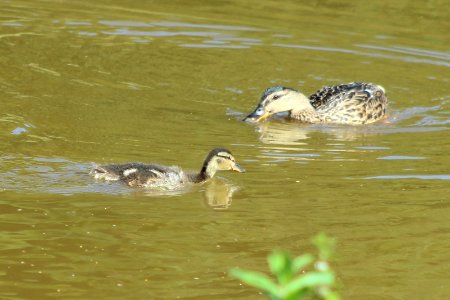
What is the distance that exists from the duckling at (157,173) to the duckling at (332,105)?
9.61 ft

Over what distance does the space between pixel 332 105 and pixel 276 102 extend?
73cm

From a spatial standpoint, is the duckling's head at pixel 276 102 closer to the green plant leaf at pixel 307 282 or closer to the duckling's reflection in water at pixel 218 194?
the duckling's reflection in water at pixel 218 194

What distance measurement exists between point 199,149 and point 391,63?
16.8 ft

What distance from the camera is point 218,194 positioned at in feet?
25.6

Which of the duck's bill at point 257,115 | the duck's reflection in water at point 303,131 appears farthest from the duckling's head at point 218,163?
the duck's bill at point 257,115

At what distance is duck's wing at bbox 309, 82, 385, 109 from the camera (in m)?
11.2

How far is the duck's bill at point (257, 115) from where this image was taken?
10.6 metres

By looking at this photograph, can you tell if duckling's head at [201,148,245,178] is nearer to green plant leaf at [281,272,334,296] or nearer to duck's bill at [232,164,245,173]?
duck's bill at [232,164,245,173]

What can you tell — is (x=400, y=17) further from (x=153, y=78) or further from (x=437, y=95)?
(x=153, y=78)

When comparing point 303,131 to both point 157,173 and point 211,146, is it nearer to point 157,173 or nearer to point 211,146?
point 211,146

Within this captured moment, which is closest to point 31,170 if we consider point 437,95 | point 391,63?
point 437,95

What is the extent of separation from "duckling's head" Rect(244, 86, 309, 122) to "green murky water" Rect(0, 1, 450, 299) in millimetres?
209

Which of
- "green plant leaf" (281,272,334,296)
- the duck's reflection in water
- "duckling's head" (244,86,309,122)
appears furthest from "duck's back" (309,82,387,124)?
"green plant leaf" (281,272,334,296)

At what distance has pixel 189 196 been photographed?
7602 mm
